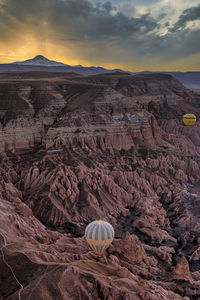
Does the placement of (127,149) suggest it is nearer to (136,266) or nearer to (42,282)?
(136,266)

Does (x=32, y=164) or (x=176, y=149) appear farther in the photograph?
(x=176, y=149)

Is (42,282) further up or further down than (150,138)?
further down

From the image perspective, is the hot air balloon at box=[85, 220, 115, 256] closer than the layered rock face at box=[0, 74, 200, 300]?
No

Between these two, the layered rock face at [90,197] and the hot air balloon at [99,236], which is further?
the hot air balloon at [99,236]

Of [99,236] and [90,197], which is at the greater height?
[99,236]

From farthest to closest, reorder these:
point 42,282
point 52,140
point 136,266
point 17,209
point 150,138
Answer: point 150,138 < point 52,140 < point 17,209 < point 136,266 < point 42,282

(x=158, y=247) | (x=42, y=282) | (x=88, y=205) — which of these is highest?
(x=42, y=282)

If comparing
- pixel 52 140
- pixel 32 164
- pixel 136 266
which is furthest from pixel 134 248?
pixel 52 140

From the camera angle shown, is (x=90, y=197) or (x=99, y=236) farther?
(x=90, y=197)
